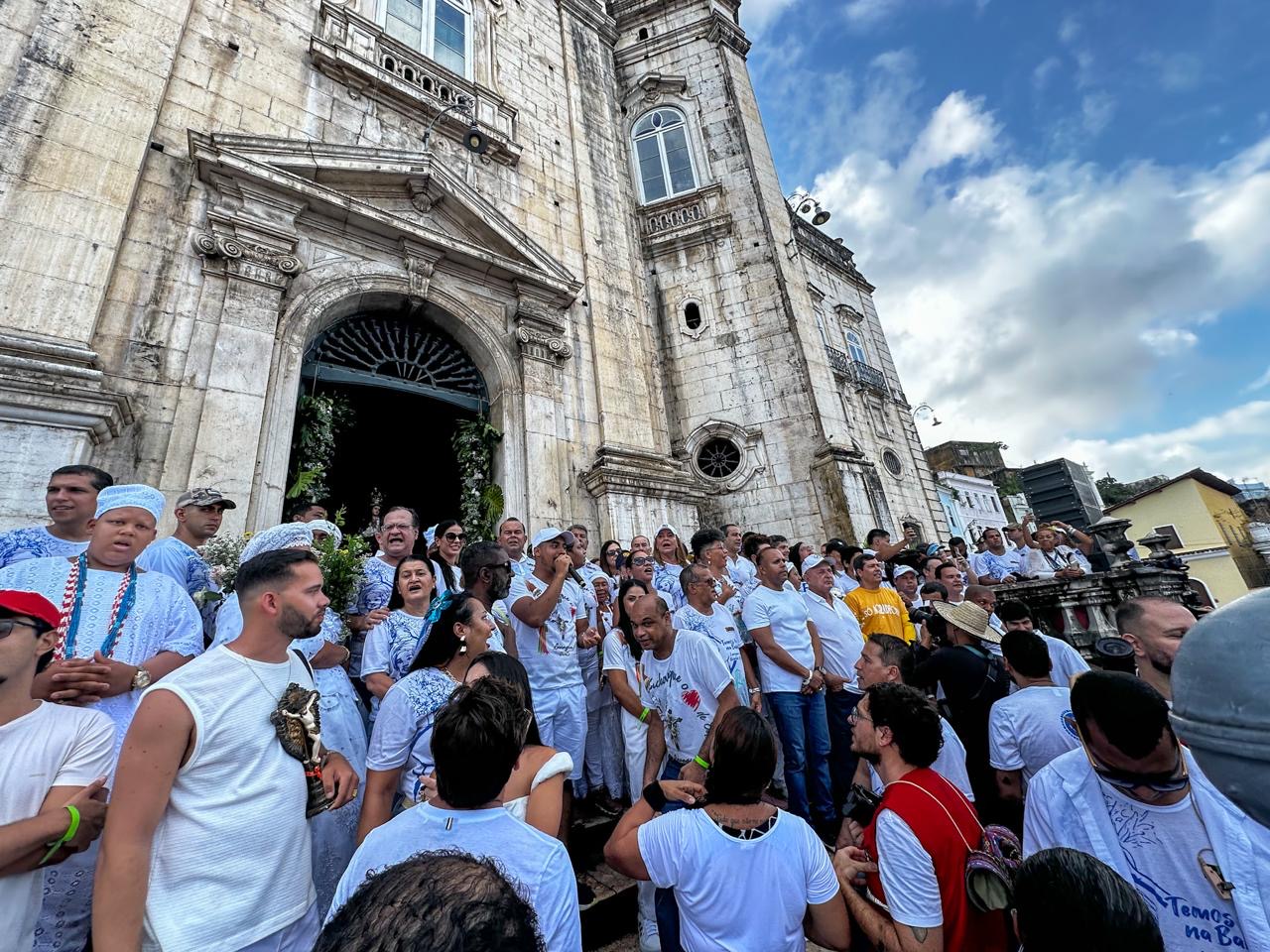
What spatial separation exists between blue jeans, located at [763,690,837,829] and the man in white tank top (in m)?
2.99

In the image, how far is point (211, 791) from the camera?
4.75ft

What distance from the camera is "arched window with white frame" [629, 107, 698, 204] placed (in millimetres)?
12891

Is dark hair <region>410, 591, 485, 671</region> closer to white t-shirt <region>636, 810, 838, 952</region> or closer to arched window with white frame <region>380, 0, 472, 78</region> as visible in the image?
white t-shirt <region>636, 810, 838, 952</region>

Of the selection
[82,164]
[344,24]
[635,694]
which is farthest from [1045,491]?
[82,164]

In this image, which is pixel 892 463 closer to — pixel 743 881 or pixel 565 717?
pixel 565 717

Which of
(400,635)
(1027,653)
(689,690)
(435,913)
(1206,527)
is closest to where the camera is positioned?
(435,913)

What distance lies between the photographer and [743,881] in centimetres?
168

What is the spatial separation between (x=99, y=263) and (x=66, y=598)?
5.13m

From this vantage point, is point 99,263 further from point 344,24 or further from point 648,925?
point 648,925

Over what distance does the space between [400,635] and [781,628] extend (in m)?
2.69

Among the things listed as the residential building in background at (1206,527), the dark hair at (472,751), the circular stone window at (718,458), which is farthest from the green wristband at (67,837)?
the residential building in background at (1206,527)

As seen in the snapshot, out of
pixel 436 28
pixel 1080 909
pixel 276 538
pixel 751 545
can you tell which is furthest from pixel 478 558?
pixel 436 28

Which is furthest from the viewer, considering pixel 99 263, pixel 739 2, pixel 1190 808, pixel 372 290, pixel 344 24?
pixel 739 2

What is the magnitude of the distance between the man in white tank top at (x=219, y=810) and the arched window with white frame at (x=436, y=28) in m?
11.0
